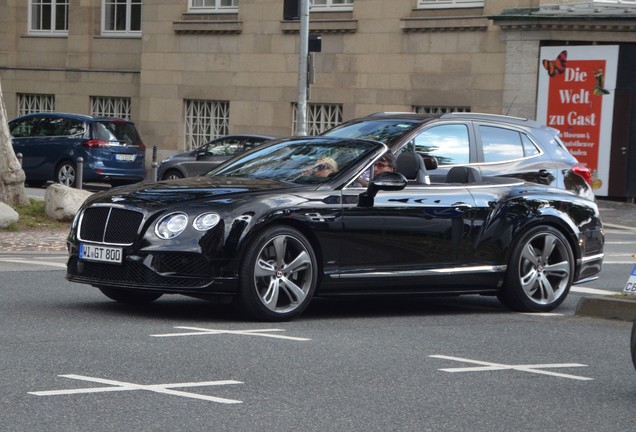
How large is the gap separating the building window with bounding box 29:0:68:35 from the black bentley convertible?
30.0m

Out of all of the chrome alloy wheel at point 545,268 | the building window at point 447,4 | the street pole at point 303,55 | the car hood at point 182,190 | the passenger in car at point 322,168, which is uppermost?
the building window at point 447,4

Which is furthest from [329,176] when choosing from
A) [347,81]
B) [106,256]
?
[347,81]

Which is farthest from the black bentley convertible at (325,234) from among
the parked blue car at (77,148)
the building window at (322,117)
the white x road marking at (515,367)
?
the building window at (322,117)

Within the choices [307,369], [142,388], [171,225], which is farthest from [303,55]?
[142,388]

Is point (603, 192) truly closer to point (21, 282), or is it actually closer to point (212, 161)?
point (212, 161)

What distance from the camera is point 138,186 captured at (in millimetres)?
10188

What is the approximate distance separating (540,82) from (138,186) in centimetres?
2087

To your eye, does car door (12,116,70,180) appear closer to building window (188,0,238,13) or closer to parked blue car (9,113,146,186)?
parked blue car (9,113,146,186)

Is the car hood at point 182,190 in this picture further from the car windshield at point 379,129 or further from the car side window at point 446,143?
the car side window at point 446,143

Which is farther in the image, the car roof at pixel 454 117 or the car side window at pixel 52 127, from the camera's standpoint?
the car side window at pixel 52 127

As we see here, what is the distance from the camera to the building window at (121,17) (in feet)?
126

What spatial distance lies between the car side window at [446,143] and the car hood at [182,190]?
3.45 meters

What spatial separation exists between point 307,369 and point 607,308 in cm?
382

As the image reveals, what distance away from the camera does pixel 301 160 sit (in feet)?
35.2
